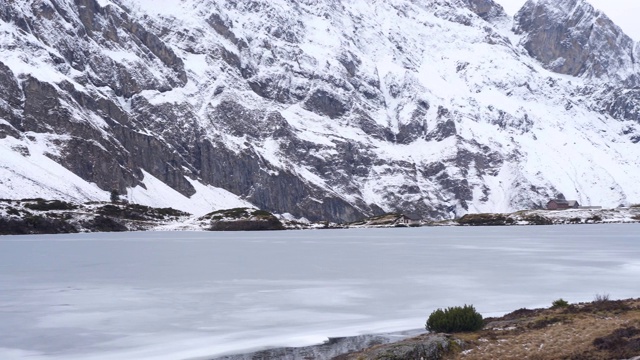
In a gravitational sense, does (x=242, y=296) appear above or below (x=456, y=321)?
below

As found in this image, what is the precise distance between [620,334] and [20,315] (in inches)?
1047

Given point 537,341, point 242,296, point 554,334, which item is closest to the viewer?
point 537,341

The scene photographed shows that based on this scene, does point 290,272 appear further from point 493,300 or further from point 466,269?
point 493,300

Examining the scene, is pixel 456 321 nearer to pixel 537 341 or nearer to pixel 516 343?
pixel 516 343

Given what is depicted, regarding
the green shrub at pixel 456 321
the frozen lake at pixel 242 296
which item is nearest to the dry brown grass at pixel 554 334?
the green shrub at pixel 456 321

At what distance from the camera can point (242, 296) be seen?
40.6 m

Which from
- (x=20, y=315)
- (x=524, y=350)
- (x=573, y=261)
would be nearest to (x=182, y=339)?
(x=20, y=315)

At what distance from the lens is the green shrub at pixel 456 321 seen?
28062mm

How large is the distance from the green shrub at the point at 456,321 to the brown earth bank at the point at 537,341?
1.91 feet

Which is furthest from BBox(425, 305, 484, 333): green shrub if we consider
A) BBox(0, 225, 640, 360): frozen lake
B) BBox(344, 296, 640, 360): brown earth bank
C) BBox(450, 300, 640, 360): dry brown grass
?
BBox(0, 225, 640, 360): frozen lake

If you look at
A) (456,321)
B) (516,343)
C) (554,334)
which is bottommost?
(516,343)

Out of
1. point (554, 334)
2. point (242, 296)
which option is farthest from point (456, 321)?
point (242, 296)

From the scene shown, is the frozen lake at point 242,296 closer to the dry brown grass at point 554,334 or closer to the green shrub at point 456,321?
the green shrub at point 456,321

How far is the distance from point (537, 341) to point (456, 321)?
3.91 m
